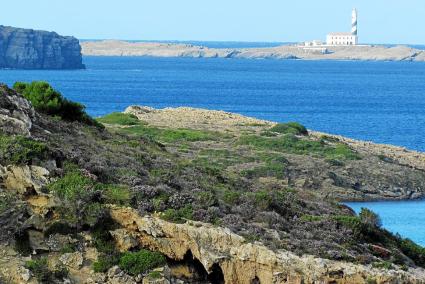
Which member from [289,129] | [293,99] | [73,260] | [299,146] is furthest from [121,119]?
[293,99]

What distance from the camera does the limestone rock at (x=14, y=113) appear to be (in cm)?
2225

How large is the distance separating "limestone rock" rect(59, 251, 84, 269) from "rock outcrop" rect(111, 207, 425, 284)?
45.3 inches

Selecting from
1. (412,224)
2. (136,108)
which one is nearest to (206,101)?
(136,108)

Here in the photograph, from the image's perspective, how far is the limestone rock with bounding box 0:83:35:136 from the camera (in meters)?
22.2

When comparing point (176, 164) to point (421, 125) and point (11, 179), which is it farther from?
point (421, 125)

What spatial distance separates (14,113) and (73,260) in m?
5.31

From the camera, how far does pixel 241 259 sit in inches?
742

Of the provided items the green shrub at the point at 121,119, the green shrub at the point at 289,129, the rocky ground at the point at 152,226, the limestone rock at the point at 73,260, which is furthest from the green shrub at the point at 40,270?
the green shrub at the point at 289,129

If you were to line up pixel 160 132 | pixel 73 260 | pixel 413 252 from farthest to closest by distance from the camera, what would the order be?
pixel 160 132
pixel 413 252
pixel 73 260

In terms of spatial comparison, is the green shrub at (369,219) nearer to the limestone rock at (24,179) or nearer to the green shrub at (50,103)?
the limestone rock at (24,179)

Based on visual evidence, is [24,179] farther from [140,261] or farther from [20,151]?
[140,261]

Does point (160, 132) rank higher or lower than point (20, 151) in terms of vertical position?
lower

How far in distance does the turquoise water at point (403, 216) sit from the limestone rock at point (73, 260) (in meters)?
16.4

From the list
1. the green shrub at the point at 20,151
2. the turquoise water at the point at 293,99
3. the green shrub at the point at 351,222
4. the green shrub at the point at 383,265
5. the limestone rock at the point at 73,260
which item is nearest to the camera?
the limestone rock at the point at 73,260
